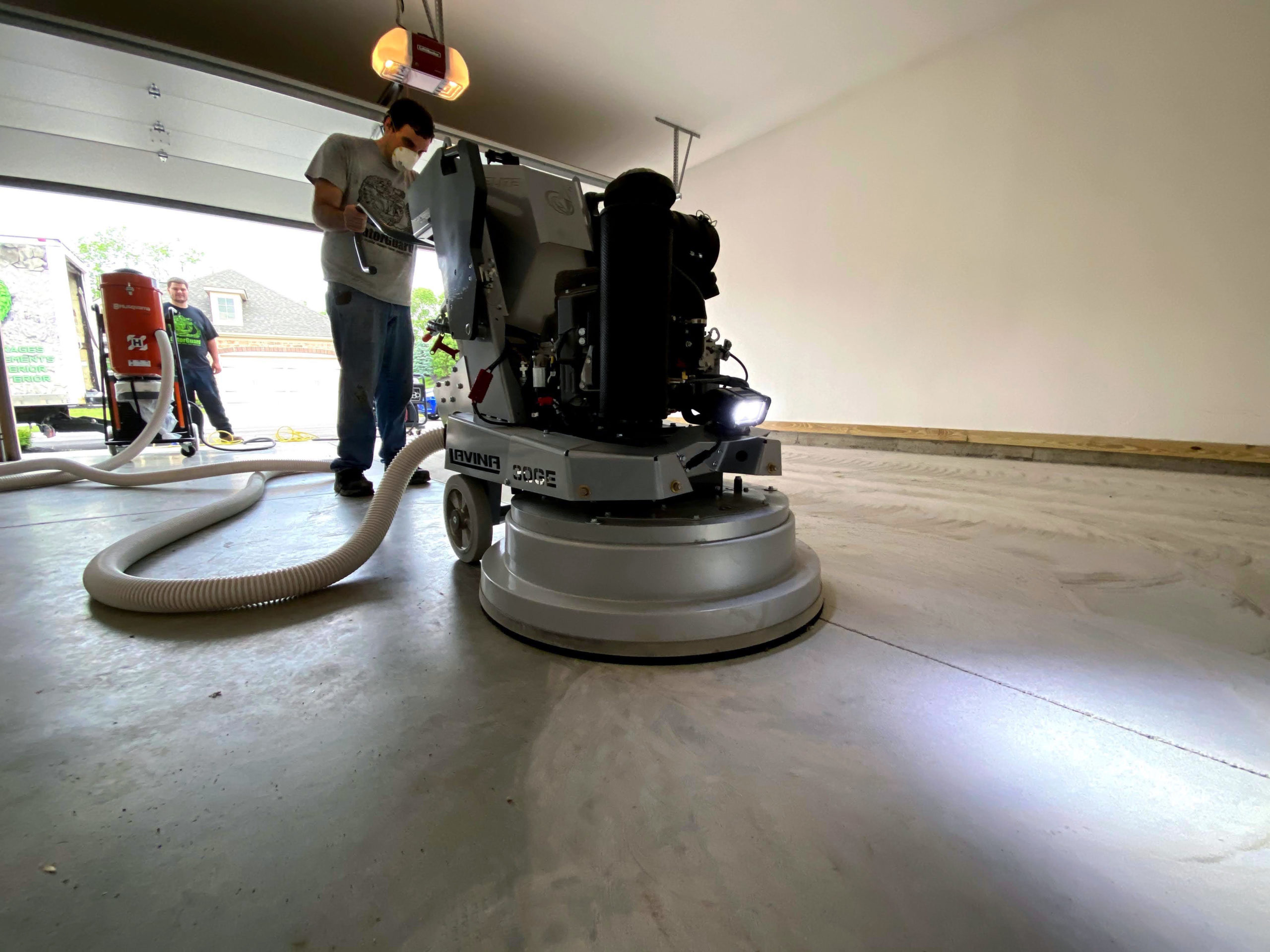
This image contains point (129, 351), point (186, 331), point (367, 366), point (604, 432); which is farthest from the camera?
point (186, 331)

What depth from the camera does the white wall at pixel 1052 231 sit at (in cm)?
289

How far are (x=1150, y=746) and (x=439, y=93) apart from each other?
401cm

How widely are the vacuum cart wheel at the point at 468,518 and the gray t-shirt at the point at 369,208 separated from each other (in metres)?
1.20

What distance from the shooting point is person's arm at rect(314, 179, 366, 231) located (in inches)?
75.4

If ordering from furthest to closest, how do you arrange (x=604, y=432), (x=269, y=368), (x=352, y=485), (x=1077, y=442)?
(x=269, y=368), (x=1077, y=442), (x=352, y=485), (x=604, y=432)

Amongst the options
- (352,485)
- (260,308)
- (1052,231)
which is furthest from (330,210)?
(260,308)

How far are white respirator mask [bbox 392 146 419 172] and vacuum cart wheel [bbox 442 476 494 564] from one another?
4.89 feet

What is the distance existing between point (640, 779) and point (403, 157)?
2405 mm

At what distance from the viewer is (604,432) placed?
3.75ft

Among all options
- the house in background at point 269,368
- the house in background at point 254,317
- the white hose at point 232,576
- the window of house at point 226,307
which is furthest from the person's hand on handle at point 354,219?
the window of house at point 226,307

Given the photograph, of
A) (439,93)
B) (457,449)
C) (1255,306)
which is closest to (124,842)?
(457,449)

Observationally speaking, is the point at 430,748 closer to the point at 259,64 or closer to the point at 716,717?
the point at 716,717

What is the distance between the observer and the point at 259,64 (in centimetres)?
386

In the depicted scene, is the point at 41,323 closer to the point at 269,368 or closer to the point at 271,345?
the point at 269,368
